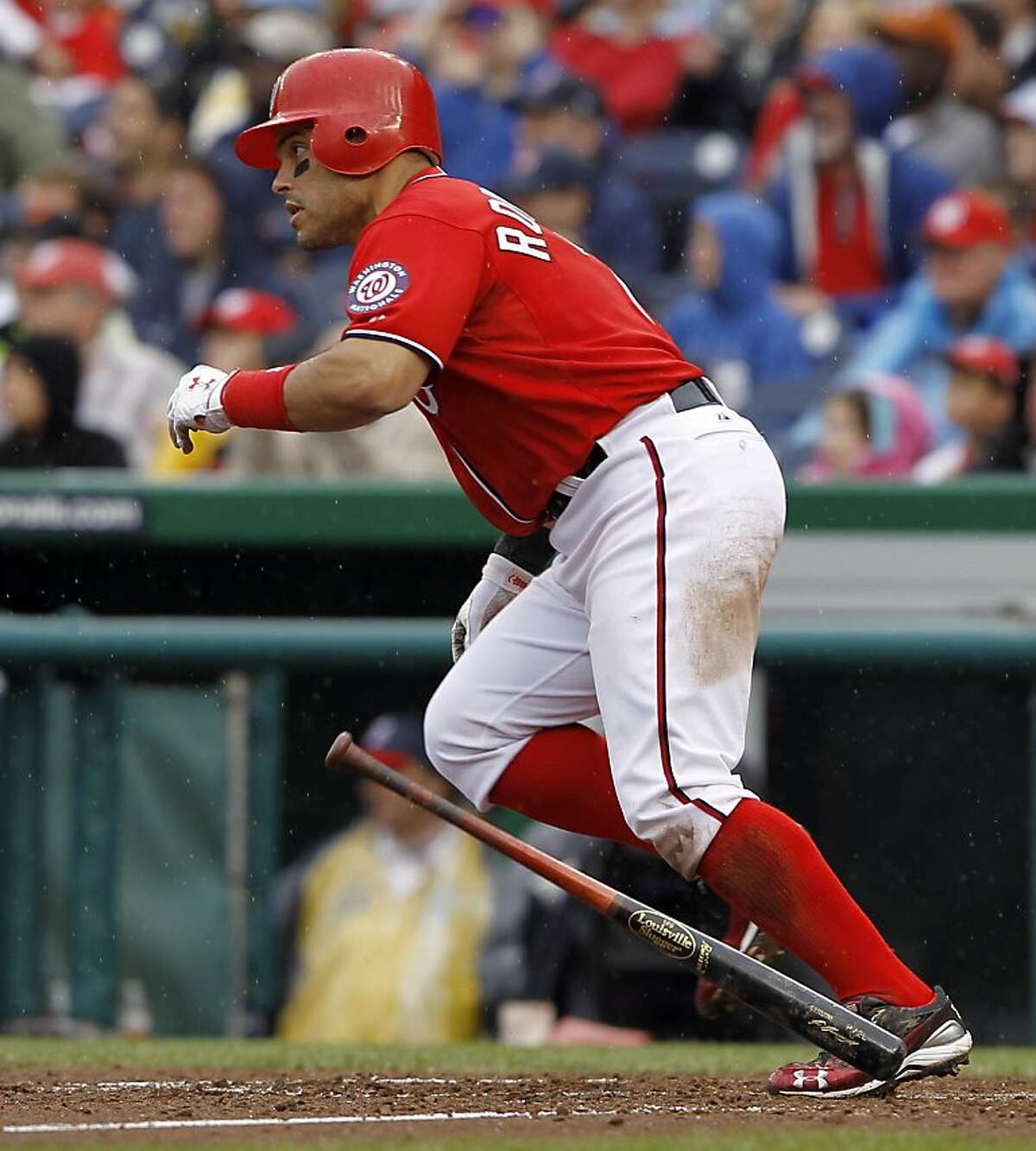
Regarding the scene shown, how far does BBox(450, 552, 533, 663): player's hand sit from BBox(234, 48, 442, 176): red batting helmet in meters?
0.78

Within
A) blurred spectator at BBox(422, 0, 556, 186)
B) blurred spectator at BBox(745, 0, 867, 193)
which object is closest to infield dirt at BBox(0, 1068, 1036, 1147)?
blurred spectator at BBox(745, 0, 867, 193)

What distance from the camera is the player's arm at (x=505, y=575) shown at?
13.0ft

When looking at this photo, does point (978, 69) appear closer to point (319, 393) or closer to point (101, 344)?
point (101, 344)

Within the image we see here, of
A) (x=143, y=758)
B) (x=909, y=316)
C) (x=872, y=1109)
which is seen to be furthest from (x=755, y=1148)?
(x=909, y=316)

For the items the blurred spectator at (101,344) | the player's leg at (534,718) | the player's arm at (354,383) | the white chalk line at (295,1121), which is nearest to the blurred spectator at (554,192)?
the blurred spectator at (101,344)

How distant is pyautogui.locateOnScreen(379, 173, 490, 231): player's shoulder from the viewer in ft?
11.6

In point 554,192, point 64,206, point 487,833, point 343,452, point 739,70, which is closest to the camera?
point 487,833

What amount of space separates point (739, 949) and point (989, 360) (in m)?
3.96

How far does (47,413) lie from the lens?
7633 millimetres

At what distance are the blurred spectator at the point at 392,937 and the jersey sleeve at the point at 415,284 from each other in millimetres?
2564

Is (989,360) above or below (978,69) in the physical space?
below

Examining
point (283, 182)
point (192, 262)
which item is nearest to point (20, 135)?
point (192, 262)

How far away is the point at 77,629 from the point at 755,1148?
342cm

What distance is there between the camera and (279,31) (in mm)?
10484
